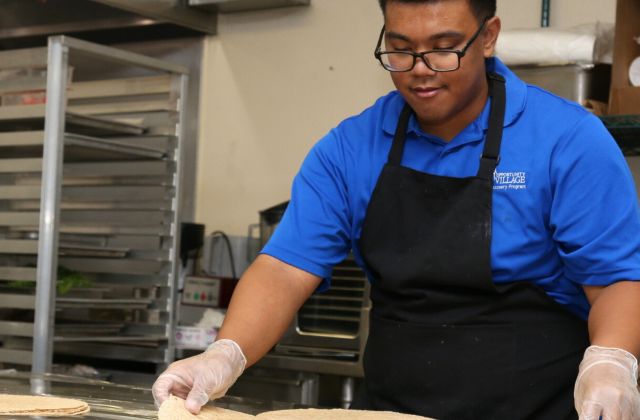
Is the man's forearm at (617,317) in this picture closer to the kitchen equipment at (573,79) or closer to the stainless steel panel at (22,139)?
the kitchen equipment at (573,79)

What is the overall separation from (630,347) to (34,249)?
7.58 feet

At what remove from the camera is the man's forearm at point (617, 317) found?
164cm

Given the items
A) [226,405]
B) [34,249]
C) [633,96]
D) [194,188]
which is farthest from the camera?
[194,188]

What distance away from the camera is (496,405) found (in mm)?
1808

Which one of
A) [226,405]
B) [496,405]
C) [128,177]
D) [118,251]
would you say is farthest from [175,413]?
[128,177]

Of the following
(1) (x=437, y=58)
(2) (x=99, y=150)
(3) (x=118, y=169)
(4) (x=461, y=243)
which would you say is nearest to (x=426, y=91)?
(1) (x=437, y=58)

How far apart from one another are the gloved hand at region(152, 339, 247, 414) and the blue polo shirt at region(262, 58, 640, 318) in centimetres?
27

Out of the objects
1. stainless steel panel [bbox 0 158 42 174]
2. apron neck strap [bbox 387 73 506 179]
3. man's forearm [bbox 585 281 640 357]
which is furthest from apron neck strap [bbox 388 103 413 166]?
stainless steel panel [bbox 0 158 42 174]

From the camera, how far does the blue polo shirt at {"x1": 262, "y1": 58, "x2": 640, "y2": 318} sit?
5.69 ft

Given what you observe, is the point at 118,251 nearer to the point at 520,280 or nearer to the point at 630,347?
the point at 520,280

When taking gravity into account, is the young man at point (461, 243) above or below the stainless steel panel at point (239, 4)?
below

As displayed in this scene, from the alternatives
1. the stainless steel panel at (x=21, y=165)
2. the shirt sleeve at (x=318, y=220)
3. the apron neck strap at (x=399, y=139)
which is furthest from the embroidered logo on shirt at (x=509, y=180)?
the stainless steel panel at (x=21, y=165)

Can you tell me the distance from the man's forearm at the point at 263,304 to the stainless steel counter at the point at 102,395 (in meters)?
0.15

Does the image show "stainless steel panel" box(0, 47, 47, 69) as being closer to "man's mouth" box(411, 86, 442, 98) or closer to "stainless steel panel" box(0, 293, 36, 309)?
"stainless steel panel" box(0, 293, 36, 309)
